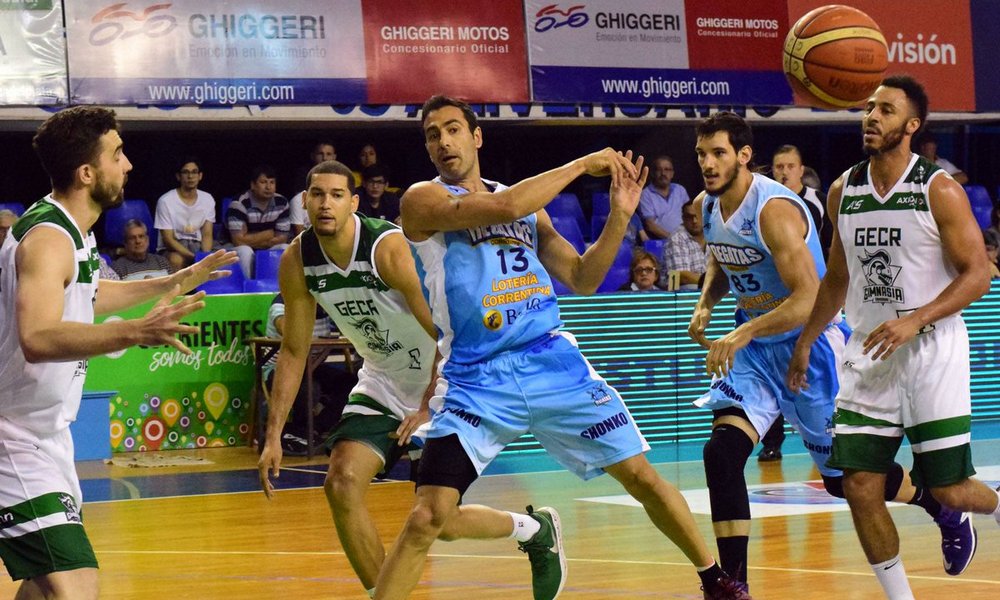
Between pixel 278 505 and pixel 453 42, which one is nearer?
pixel 278 505

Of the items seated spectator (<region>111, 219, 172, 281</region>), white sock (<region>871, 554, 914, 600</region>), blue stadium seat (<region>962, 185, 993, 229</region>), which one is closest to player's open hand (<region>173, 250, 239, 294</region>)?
white sock (<region>871, 554, 914, 600</region>)

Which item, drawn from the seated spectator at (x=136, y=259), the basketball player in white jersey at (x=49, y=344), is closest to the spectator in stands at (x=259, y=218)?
the seated spectator at (x=136, y=259)

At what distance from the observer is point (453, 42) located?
1391cm

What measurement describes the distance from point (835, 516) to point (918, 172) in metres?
3.52

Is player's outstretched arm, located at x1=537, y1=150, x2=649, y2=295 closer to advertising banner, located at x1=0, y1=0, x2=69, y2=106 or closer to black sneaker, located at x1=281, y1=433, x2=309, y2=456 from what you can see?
black sneaker, located at x1=281, y1=433, x2=309, y2=456

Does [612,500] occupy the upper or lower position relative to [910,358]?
lower

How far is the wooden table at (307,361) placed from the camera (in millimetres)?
11617

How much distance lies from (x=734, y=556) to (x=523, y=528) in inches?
35.0

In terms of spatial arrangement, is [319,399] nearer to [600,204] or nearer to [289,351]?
[600,204]

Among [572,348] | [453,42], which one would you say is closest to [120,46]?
[453,42]

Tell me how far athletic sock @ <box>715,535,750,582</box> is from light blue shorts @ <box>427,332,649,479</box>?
2.63 ft

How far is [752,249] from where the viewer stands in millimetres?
6297

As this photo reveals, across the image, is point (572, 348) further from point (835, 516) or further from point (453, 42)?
point (453, 42)

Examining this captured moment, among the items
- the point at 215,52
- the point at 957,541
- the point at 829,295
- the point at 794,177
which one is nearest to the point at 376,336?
the point at 829,295
